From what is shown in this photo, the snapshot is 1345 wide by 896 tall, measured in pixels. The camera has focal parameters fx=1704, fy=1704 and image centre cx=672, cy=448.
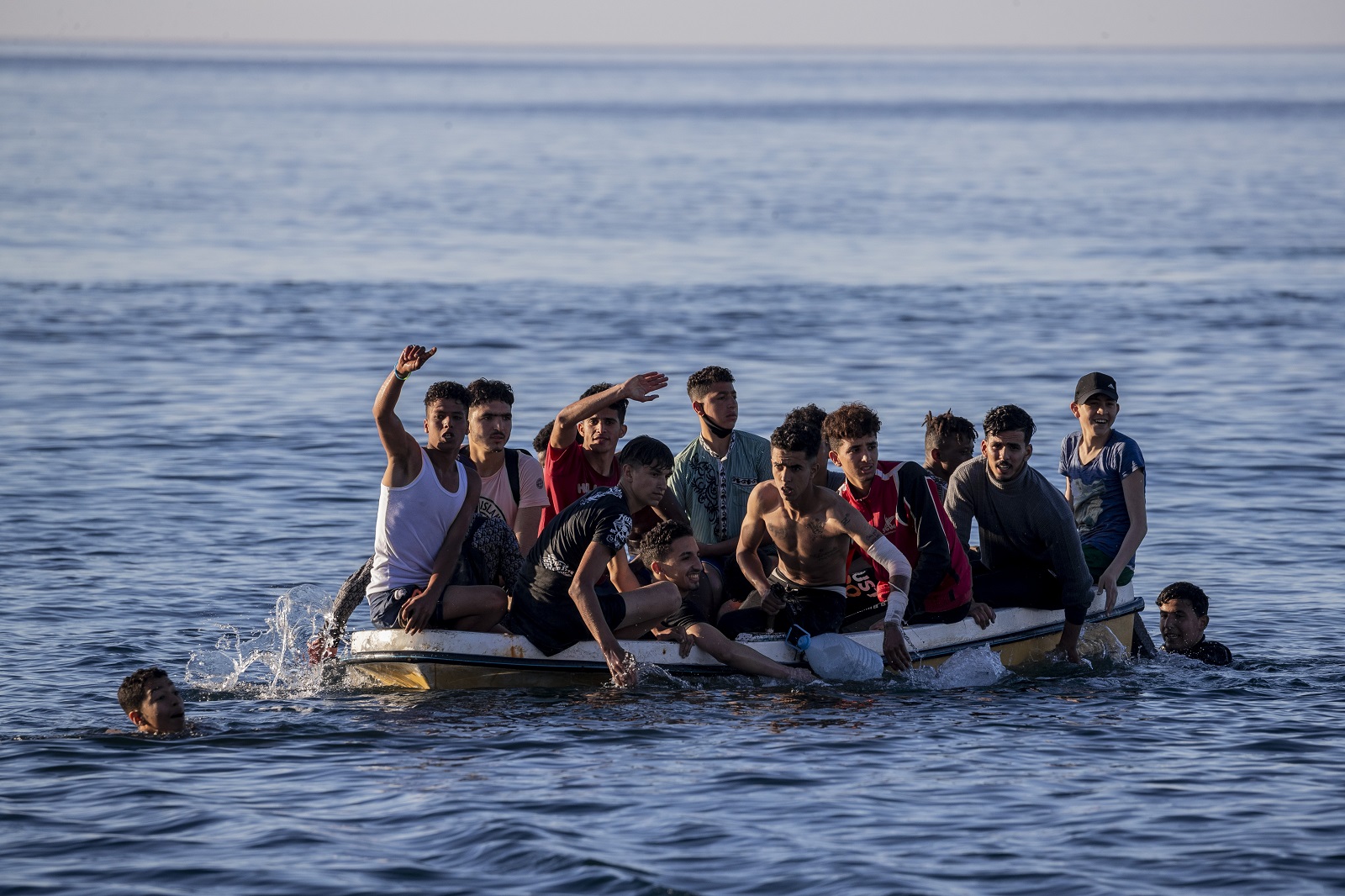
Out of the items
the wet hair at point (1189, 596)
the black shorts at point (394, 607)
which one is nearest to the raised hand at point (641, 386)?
the black shorts at point (394, 607)

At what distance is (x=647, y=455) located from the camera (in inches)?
373

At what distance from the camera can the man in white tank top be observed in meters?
9.52

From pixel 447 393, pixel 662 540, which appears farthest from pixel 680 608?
pixel 447 393

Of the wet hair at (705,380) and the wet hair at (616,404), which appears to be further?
the wet hair at (705,380)

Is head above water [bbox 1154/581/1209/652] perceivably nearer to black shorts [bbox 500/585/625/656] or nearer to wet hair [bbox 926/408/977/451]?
wet hair [bbox 926/408/977/451]

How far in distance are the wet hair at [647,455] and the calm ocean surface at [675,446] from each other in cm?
144

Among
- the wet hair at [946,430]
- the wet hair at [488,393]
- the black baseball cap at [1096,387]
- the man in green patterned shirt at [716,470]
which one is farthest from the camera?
the wet hair at [946,430]

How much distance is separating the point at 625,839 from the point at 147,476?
11.3m

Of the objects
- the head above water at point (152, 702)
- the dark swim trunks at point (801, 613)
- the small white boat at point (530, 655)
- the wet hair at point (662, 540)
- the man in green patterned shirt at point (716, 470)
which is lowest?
the head above water at point (152, 702)

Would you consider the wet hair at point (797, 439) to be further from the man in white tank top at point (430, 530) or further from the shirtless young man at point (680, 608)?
the man in white tank top at point (430, 530)

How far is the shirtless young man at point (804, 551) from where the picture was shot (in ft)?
31.6

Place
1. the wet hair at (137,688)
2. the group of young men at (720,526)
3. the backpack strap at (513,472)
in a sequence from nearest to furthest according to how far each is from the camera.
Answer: the wet hair at (137,688)
the group of young men at (720,526)
the backpack strap at (513,472)

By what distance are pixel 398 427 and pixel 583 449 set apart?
167 centimetres

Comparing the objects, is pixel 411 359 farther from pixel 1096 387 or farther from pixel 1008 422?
pixel 1096 387
